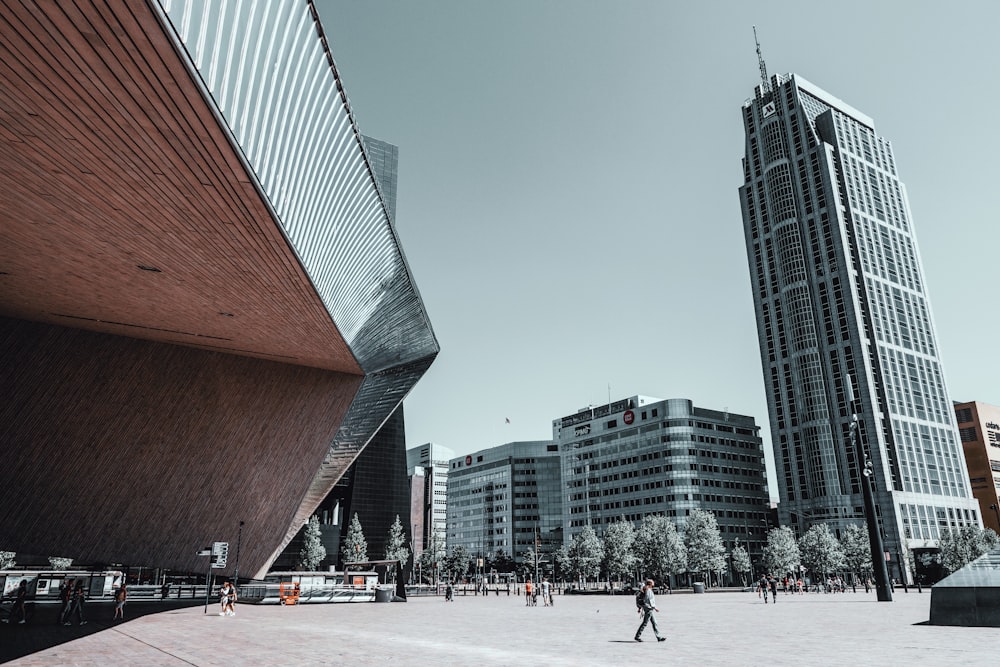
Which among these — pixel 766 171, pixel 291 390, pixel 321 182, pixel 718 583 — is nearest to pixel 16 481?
pixel 291 390

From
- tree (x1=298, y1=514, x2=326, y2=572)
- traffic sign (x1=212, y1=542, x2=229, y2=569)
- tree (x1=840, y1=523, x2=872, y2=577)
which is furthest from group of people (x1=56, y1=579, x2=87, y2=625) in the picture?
tree (x1=840, y1=523, x2=872, y2=577)

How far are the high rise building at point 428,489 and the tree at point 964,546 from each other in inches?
4009

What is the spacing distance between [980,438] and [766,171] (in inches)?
2314

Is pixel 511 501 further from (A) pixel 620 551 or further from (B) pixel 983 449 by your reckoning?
(B) pixel 983 449

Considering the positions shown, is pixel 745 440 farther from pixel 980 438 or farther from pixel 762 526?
pixel 980 438

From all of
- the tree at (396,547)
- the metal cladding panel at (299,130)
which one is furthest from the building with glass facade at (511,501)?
the metal cladding panel at (299,130)

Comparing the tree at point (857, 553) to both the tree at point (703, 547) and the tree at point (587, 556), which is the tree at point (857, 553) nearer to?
the tree at point (703, 547)

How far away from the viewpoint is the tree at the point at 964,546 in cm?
7094

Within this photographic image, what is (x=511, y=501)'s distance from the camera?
473 feet

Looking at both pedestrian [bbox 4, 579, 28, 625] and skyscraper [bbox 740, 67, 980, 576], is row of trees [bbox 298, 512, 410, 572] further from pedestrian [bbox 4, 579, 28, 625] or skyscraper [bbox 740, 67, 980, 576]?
pedestrian [bbox 4, 579, 28, 625]

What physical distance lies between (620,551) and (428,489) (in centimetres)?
10669

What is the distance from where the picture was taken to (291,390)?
28.2 meters

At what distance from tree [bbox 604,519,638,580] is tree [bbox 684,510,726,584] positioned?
673cm

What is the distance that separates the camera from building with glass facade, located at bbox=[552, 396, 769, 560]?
110m
